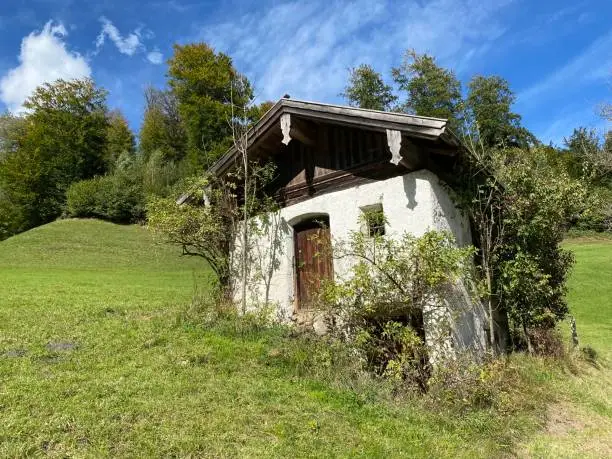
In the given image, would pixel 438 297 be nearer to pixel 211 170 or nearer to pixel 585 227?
pixel 211 170

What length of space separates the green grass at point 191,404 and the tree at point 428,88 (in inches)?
1412

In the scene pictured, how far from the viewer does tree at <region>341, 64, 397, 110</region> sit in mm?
40719

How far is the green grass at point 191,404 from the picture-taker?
4.65m

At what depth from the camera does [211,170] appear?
10648mm

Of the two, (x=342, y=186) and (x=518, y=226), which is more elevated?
(x=342, y=186)

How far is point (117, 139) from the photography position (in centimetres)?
5038

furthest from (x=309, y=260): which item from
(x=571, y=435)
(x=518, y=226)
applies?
(x=571, y=435)

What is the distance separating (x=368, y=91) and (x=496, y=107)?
12340 millimetres

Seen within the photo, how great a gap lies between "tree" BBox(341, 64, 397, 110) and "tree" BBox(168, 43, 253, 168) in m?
11.0

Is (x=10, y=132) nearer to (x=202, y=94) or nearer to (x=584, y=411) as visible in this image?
(x=202, y=94)

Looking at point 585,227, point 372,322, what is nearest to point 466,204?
point 372,322

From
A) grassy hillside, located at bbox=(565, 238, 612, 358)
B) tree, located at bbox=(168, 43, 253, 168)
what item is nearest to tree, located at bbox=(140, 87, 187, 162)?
tree, located at bbox=(168, 43, 253, 168)

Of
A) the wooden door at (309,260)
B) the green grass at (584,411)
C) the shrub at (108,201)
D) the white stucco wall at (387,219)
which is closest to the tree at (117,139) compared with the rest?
the shrub at (108,201)

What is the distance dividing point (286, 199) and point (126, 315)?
4.61 m
